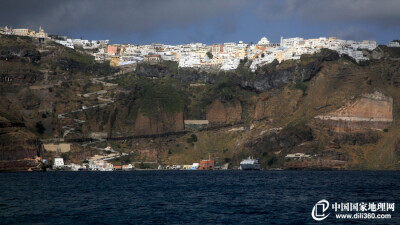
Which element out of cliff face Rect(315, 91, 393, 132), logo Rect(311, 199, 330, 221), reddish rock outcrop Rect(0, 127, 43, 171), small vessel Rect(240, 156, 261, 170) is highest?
cliff face Rect(315, 91, 393, 132)

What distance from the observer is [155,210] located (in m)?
57.3

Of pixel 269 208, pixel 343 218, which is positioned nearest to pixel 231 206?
pixel 269 208

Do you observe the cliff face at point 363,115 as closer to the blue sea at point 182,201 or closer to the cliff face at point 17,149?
the blue sea at point 182,201

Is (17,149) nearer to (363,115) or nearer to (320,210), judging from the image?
(363,115)

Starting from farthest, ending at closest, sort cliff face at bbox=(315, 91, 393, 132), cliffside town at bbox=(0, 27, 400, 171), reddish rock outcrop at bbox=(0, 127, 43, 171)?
cliff face at bbox=(315, 91, 393, 132), cliffside town at bbox=(0, 27, 400, 171), reddish rock outcrop at bbox=(0, 127, 43, 171)

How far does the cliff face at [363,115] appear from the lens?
14025cm

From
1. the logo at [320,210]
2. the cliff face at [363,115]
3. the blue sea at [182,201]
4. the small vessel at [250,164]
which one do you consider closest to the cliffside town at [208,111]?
the cliff face at [363,115]

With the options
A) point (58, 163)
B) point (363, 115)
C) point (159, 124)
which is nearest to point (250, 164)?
point (363, 115)

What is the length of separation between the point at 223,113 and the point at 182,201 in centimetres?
10562

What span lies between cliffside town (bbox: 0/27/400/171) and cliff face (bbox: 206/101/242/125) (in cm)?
27

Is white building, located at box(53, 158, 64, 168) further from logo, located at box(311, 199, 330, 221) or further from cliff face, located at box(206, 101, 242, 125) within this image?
logo, located at box(311, 199, 330, 221)

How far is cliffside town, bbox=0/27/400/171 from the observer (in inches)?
Result: 5404

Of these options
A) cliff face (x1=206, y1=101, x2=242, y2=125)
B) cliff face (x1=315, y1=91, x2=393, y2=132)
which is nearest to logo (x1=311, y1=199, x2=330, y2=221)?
cliff face (x1=315, y1=91, x2=393, y2=132)

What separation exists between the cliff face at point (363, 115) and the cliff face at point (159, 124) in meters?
38.8
